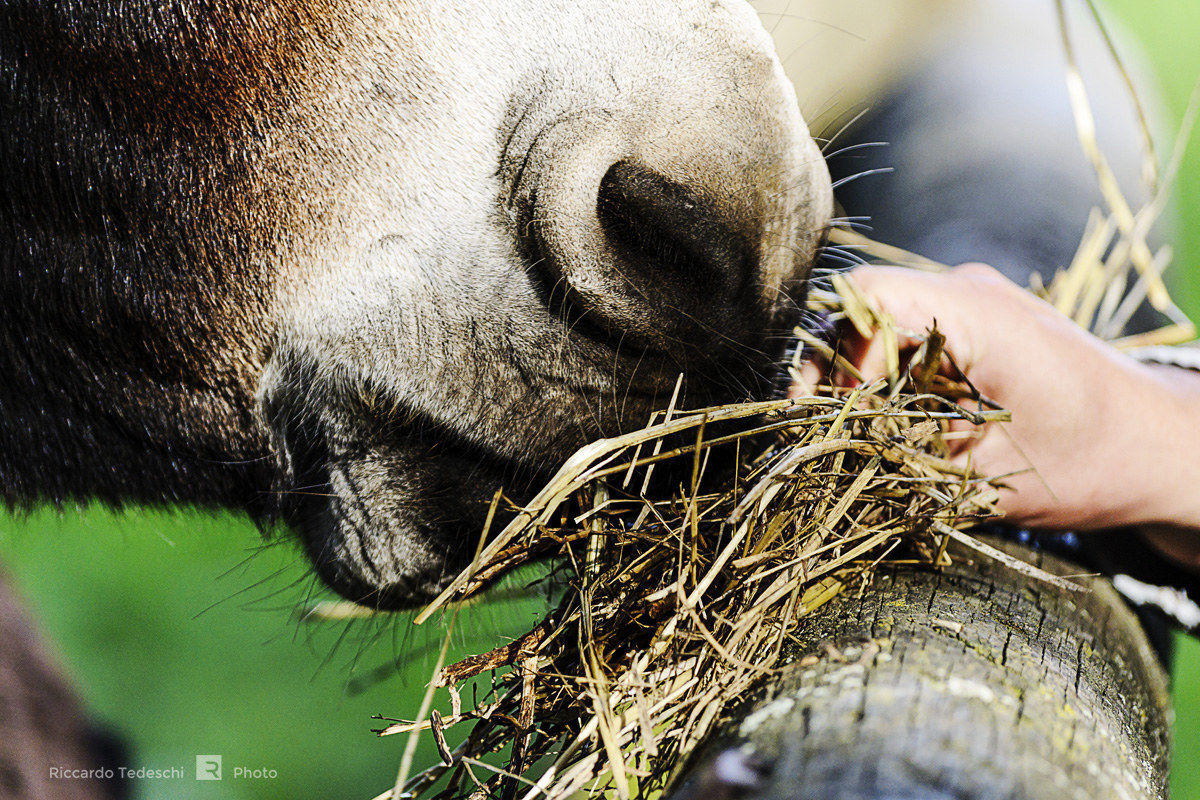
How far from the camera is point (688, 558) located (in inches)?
25.1

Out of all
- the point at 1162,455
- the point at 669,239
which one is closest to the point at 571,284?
the point at 669,239

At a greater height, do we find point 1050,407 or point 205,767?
point 1050,407

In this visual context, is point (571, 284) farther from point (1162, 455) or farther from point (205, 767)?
point (205, 767)

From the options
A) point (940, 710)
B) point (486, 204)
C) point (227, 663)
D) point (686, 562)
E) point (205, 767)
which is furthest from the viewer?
point (227, 663)

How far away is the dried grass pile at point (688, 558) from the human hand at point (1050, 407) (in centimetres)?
4

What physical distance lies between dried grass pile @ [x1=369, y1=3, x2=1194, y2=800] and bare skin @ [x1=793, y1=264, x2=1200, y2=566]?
0.14 feet

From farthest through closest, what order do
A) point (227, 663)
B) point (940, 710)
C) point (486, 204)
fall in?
point (227, 663) → point (486, 204) → point (940, 710)

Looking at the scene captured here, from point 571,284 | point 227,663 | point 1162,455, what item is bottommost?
point 227,663

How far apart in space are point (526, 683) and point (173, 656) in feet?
8.77

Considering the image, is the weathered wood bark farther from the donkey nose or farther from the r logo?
the r logo

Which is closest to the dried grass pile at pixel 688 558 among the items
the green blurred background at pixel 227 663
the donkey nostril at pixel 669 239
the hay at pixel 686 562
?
the hay at pixel 686 562

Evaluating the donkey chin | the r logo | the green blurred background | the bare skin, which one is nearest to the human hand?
the bare skin

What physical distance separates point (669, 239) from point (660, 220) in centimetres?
2

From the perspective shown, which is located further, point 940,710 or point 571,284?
point 571,284
